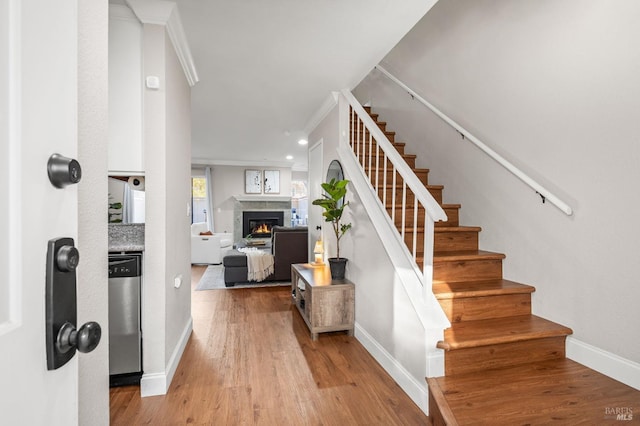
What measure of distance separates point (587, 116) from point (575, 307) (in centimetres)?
117

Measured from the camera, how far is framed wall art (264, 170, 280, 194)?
895cm

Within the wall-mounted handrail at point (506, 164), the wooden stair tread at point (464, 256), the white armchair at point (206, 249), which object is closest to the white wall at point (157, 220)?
the wooden stair tread at point (464, 256)

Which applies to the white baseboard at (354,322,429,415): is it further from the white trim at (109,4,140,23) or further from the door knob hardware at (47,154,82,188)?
the white trim at (109,4,140,23)

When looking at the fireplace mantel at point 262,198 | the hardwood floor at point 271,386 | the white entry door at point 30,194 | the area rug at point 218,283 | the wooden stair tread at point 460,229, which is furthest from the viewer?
the fireplace mantel at point 262,198

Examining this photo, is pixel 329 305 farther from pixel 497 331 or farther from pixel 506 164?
pixel 506 164

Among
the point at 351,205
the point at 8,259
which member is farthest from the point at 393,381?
the point at 8,259

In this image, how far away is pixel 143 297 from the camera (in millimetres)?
1990

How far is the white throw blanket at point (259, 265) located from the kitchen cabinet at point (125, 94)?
119 inches

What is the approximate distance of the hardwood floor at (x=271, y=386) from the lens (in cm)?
175

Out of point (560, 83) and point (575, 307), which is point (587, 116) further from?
point (575, 307)

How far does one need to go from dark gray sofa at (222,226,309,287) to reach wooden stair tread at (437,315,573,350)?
318 centimetres

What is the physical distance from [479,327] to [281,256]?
11.1 ft

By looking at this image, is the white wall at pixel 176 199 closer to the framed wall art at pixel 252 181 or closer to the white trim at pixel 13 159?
the white trim at pixel 13 159

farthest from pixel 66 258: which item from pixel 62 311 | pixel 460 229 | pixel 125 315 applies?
pixel 460 229
